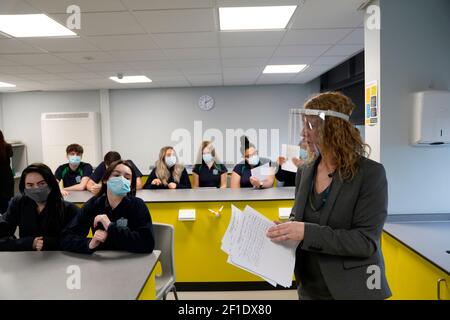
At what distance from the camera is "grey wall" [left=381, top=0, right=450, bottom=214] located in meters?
2.36

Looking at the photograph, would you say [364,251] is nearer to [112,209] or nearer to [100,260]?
[100,260]

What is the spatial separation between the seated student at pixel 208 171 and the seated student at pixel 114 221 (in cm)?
183

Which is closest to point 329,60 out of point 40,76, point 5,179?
point 5,179

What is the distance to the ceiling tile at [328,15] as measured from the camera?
2.69 meters

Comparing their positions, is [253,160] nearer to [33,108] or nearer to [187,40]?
[187,40]

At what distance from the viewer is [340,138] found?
1.15 meters

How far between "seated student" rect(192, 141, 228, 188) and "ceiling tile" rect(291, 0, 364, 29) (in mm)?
1706

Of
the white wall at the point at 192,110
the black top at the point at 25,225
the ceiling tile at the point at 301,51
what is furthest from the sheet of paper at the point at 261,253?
the white wall at the point at 192,110

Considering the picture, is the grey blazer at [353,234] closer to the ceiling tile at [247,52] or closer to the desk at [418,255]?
the desk at [418,255]

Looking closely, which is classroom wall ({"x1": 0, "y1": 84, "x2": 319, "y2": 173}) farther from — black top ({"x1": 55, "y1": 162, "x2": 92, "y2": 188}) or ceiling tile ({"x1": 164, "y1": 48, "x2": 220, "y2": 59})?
black top ({"x1": 55, "y1": 162, "x2": 92, "y2": 188})

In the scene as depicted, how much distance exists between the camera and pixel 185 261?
3105 millimetres

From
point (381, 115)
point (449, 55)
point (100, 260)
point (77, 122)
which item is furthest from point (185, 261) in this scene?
point (77, 122)

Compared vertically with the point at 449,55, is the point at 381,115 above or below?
below
